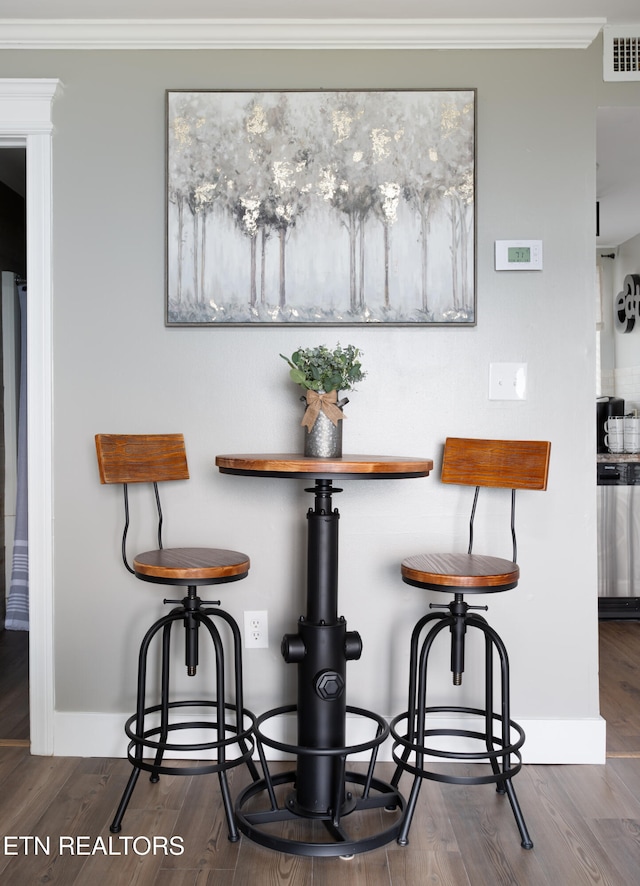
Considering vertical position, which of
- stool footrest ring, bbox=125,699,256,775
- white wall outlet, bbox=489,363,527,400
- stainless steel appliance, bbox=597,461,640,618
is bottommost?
stool footrest ring, bbox=125,699,256,775

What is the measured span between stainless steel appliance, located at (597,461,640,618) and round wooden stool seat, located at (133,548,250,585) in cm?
271

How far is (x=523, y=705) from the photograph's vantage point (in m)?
2.53

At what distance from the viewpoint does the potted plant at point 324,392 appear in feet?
6.93

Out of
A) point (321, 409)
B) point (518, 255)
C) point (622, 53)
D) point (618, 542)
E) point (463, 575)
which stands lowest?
point (618, 542)

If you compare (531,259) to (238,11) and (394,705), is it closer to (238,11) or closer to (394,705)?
(238,11)

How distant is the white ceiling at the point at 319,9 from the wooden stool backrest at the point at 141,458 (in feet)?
4.48

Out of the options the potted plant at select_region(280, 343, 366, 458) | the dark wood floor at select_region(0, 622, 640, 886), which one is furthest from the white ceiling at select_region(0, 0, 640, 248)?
the dark wood floor at select_region(0, 622, 640, 886)

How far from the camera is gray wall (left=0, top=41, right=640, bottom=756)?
99.3 inches

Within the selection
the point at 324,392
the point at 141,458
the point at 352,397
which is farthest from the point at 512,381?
the point at 141,458

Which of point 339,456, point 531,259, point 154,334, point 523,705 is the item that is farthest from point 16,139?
point 523,705

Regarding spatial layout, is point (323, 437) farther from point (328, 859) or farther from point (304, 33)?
point (304, 33)

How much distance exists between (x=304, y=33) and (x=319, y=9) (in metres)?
0.09

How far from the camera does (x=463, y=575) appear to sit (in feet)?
6.46

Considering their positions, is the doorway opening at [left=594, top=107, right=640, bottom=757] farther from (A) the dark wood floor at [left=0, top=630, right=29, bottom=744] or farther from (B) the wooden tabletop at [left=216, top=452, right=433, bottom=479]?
(A) the dark wood floor at [left=0, top=630, right=29, bottom=744]
